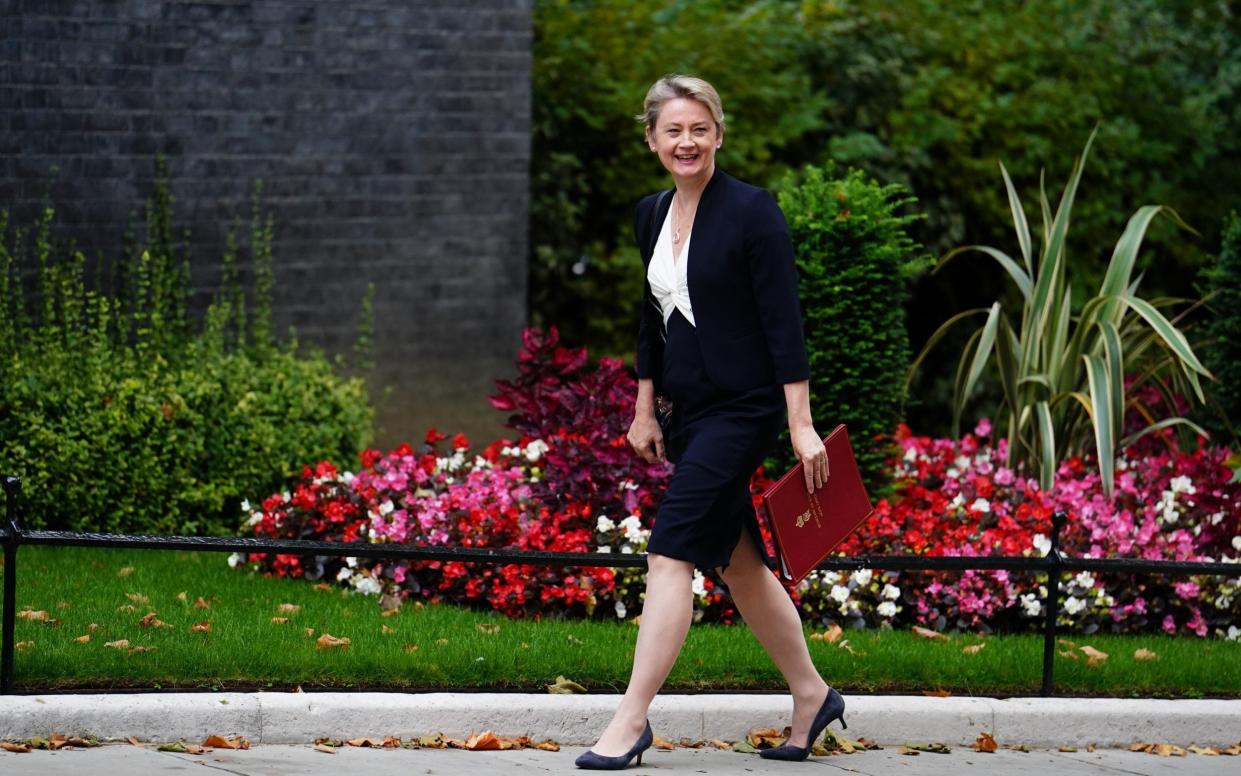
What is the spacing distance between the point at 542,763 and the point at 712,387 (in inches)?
45.7

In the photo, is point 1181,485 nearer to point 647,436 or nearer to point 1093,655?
point 1093,655

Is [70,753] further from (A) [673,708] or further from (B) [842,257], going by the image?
(B) [842,257]

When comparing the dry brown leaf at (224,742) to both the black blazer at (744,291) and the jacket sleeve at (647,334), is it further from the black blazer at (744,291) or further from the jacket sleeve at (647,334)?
the black blazer at (744,291)

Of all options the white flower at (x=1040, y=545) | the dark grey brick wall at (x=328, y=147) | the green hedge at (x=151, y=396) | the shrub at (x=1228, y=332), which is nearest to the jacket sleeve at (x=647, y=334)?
the white flower at (x=1040, y=545)

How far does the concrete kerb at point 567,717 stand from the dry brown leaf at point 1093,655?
397 millimetres

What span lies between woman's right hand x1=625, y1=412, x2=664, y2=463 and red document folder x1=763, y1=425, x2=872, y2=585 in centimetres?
43

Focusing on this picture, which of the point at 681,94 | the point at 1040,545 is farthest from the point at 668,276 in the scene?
the point at 1040,545

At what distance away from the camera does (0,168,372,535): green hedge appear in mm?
7633

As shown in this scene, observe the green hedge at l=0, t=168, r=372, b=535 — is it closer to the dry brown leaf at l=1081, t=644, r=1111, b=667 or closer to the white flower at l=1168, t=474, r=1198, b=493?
the dry brown leaf at l=1081, t=644, r=1111, b=667

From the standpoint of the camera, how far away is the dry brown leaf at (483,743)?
512 cm

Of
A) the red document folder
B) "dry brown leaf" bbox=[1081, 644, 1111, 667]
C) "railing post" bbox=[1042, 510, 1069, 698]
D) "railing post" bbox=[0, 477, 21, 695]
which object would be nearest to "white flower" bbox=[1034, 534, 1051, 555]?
"dry brown leaf" bbox=[1081, 644, 1111, 667]

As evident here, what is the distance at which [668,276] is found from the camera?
16.3 feet

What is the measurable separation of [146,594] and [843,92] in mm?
6190

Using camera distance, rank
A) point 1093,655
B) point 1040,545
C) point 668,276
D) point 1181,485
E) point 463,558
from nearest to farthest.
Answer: point 668,276 → point 463,558 → point 1093,655 → point 1040,545 → point 1181,485
